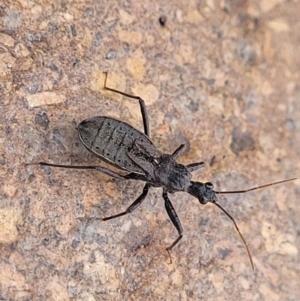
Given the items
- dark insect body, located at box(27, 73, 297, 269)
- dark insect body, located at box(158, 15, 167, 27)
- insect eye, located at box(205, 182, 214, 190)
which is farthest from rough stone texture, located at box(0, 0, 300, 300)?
insect eye, located at box(205, 182, 214, 190)

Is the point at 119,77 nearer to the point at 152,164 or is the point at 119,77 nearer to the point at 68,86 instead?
the point at 68,86

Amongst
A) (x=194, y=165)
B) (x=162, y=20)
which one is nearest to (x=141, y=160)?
(x=194, y=165)

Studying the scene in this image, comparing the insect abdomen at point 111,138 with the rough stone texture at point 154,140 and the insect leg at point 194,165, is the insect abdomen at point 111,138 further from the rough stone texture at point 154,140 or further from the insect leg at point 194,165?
the insect leg at point 194,165

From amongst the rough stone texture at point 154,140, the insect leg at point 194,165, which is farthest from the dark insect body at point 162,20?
the insect leg at point 194,165

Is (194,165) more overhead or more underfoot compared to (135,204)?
more overhead

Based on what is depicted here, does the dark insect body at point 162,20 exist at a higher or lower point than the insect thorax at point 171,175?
higher

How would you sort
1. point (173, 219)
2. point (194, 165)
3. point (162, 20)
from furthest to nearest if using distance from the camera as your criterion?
point (162, 20), point (194, 165), point (173, 219)

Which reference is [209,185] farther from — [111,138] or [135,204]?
[111,138]
